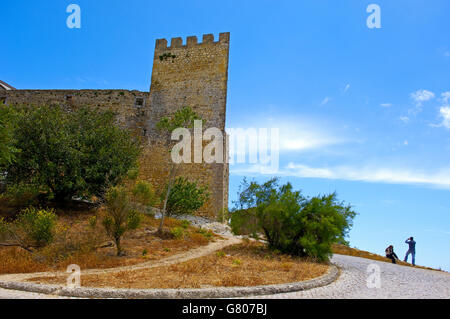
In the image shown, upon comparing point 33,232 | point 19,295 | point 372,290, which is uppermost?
point 33,232

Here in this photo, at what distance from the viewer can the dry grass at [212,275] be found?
256 inches

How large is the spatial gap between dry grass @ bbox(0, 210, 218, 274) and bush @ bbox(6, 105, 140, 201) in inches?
59.7

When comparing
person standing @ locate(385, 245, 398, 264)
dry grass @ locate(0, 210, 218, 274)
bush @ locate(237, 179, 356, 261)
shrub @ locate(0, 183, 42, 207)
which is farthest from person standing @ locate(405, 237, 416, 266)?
shrub @ locate(0, 183, 42, 207)

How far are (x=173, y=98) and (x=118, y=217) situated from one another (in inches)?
498

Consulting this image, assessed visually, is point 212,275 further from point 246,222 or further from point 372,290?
point 246,222

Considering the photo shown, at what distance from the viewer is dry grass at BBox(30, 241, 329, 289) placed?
650cm

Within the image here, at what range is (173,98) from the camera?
21484mm

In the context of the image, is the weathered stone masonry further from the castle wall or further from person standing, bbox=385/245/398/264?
person standing, bbox=385/245/398/264

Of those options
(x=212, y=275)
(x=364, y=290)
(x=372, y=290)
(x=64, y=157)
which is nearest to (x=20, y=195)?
(x=64, y=157)

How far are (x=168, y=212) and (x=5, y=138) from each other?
8426 millimetres

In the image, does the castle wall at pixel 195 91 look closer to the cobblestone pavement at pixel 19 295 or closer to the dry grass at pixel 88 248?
the dry grass at pixel 88 248

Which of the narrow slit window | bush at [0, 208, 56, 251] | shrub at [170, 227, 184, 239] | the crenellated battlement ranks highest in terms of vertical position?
the crenellated battlement

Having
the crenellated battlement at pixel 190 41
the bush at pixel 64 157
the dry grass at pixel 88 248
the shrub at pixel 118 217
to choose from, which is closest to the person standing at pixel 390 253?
the dry grass at pixel 88 248
